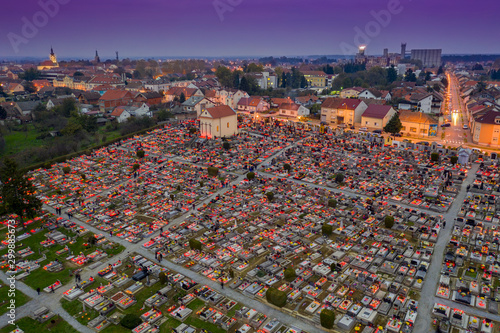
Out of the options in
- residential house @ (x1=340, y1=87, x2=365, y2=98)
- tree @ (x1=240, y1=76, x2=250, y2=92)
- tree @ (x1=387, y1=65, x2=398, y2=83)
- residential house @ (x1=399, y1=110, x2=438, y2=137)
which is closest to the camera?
residential house @ (x1=399, y1=110, x2=438, y2=137)

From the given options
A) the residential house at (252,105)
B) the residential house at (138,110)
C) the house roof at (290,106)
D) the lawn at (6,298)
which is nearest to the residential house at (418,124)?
the house roof at (290,106)

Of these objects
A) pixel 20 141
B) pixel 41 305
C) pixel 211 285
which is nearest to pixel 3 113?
pixel 20 141

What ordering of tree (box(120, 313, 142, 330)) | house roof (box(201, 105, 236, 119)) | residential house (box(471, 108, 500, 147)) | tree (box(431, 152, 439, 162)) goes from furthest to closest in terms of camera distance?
house roof (box(201, 105, 236, 119))
residential house (box(471, 108, 500, 147))
tree (box(431, 152, 439, 162))
tree (box(120, 313, 142, 330))

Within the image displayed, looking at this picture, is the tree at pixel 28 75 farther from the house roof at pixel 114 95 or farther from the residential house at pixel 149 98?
the residential house at pixel 149 98

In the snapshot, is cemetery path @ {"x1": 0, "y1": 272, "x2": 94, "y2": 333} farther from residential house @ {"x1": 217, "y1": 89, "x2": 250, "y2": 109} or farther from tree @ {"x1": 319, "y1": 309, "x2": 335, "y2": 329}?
residential house @ {"x1": 217, "y1": 89, "x2": 250, "y2": 109}

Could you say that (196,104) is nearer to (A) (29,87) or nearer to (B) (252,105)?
(B) (252,105)

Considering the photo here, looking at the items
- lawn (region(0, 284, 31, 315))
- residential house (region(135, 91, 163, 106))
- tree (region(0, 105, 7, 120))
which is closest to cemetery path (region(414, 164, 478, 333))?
lawn (region(0, 284, 31, 315))
